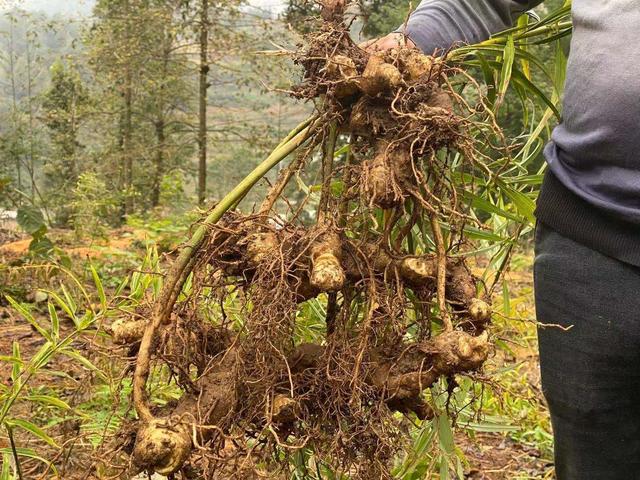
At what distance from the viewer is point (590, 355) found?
96cm

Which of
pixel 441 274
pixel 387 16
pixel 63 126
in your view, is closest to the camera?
Answer: pixel 441 274

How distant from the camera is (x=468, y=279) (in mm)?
885

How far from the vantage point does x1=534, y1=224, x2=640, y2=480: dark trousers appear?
922 mm

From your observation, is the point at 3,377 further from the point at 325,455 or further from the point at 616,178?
the point at 616,178

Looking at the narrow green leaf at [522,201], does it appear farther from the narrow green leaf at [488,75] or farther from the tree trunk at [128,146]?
the tree trunk at [128,146]

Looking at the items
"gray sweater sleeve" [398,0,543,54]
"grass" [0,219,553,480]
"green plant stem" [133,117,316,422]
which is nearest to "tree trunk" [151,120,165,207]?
"grass" [0,219,553,480]

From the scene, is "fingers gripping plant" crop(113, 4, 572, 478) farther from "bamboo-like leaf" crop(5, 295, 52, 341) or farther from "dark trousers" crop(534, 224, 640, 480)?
"bamboo-like leaf" crop(5, 295, 52, 341)

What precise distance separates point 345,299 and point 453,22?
0.52m

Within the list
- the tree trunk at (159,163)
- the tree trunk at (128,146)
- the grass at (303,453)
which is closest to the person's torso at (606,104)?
the grass at (303,453)

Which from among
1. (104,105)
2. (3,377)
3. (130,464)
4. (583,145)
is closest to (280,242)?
(130,464)

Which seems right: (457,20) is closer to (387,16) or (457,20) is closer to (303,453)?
(303,453)

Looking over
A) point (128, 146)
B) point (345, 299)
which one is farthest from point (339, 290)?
point (128, 146)

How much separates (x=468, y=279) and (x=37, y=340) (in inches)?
83.0

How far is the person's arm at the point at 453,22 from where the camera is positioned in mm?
1004
